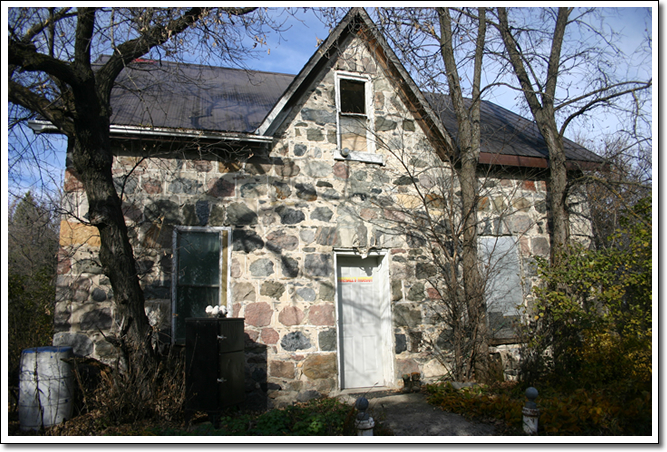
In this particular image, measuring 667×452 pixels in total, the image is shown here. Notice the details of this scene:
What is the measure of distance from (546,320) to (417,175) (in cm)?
294

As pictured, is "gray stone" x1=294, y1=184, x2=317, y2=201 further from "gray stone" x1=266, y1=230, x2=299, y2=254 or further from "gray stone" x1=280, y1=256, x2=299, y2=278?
"gray stone" x1=280, y1=256, x2=299, y2=278

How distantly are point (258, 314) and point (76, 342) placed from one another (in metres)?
2.31

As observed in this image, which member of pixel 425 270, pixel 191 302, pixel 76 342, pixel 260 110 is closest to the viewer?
pixel 76 342

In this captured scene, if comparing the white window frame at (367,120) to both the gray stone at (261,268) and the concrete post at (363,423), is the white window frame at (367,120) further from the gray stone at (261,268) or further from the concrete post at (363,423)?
the concrete post at (363,423)

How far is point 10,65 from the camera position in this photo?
15.8 ft

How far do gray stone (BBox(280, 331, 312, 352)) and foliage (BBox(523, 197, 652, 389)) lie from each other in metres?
2.98

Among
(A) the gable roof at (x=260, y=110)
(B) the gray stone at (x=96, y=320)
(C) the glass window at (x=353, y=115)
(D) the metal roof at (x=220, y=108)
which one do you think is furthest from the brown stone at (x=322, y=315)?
(D) the metal roof at (x=220, y=108)

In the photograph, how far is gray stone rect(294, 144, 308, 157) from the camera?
703 centimetres

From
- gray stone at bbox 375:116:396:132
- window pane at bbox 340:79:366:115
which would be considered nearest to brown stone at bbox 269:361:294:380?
gray stone at bbox 375:116:396:132

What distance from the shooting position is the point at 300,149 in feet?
23.1

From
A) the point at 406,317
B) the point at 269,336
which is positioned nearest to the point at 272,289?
the point at 269,336

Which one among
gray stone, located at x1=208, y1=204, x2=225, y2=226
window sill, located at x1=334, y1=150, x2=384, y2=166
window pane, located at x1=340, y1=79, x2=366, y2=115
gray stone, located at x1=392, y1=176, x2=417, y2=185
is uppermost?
window pane, located at x1=340, y1=79, x2=366, y2=115

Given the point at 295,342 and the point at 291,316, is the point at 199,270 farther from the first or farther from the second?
the point at 295,342

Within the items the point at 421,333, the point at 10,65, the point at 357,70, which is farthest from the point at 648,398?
the point at 10,65
